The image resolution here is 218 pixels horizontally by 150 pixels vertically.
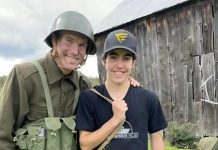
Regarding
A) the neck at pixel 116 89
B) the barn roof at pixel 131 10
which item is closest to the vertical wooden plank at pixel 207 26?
the barn roof at pixel 131 10

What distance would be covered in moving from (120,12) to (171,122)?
230 inches

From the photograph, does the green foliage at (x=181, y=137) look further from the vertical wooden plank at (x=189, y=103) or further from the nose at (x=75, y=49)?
the nose at (x=75, y=49)

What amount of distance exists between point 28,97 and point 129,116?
86 centimetres

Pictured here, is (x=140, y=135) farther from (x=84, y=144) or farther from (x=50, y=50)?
(x=50, y=50)

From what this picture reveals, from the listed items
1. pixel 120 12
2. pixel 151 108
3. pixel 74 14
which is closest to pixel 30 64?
pixel 74 14

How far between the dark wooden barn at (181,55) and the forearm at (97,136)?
945 centimetres

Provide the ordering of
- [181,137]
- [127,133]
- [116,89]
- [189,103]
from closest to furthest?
[127,133] → [116,89] → [181,137] → [189,103]

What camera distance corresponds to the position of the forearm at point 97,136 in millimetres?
3602

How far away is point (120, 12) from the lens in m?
18.1

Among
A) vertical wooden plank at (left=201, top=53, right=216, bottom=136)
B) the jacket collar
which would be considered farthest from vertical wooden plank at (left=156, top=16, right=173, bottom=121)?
the jacket collar

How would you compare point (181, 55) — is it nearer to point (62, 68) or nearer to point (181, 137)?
point (181, 137)

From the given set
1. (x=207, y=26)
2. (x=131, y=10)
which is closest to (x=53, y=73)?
(x=207, y=26)

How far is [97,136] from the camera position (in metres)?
3.62

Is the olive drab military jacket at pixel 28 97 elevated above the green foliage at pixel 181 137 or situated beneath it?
elevated above
